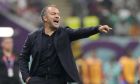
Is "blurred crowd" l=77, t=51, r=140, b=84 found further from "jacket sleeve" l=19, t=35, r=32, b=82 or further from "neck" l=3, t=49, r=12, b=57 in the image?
"jacket sleeve" l=19, t=35, r=32, b=82

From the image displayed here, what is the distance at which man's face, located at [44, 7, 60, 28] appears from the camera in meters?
11.2

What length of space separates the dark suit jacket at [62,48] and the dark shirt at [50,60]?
63mm

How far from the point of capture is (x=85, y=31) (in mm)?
11133

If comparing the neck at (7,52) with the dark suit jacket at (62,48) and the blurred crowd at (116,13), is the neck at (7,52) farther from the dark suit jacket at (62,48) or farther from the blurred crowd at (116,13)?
the blurred crowd at (116,13)

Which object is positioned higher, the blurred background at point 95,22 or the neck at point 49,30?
the neck at point 49,30

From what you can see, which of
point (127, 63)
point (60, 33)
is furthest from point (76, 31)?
point (127, 63)

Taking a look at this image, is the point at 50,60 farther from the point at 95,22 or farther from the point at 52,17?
the point at 95,22

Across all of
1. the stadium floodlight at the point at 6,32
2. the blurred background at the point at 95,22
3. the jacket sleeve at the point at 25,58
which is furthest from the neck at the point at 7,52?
the blurred background at the point at 95,22

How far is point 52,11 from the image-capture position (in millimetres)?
11344

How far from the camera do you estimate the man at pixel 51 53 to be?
1134cm

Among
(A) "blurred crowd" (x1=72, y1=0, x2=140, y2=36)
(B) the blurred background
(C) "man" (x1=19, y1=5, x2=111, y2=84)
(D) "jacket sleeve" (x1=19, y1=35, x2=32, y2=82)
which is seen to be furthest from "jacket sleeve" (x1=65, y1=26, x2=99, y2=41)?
(A) "blurred crowd" (x1=72, y1=0, x2=140, y2=36)

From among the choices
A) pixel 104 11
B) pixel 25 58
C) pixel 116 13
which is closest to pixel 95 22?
pixel 104 11

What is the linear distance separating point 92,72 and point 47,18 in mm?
10118

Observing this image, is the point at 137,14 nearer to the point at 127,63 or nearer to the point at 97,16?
the point at 97,16
